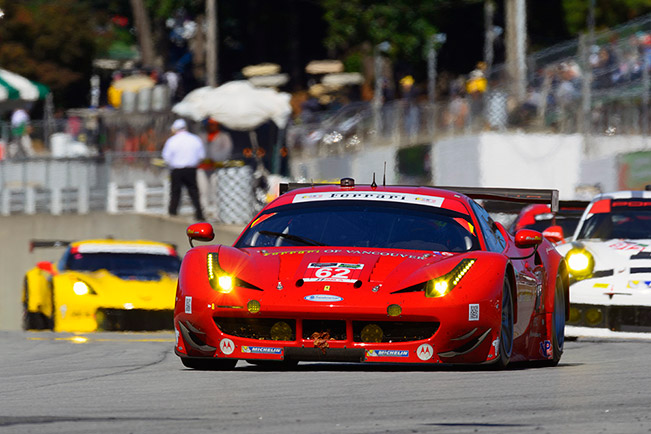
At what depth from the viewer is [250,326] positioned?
347 inches

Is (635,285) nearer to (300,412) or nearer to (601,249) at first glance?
(601,249)

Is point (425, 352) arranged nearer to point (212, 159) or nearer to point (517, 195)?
point (517, 195)

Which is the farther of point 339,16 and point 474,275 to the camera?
point 339,16

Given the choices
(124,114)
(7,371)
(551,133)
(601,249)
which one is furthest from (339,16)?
(7,371)

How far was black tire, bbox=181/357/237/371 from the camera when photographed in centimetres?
920

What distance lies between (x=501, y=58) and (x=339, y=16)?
61.7 feet

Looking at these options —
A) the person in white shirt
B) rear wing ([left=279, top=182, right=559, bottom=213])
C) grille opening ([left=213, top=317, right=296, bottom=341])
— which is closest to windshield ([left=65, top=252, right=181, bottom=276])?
the person in white shirt

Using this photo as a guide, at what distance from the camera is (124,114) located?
110 feet

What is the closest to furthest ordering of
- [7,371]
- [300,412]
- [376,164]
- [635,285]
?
[300,412], [7,371], [635,285], [376,164]

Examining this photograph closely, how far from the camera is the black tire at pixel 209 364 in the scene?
9.20 meters

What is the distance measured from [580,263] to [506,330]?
3.98 metres

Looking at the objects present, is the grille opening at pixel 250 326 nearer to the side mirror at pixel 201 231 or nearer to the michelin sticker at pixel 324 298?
the michelin sticker at pixel 324 298

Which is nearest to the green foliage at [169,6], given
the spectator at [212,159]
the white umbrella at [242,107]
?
the white umbrella at [242,107]

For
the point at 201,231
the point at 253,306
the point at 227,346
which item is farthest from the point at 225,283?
the point at 201,231
